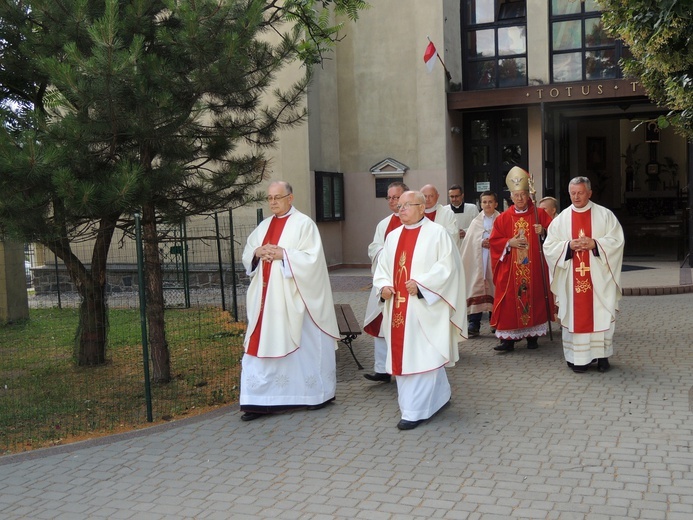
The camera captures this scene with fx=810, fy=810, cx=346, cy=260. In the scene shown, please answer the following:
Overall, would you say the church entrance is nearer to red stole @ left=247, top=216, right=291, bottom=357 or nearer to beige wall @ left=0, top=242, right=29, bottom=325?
beige wall @ left=0, top=242, right=29, bottom=325

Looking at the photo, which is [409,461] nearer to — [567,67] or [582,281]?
[582,281]

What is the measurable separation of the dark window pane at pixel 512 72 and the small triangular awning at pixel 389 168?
3.08m

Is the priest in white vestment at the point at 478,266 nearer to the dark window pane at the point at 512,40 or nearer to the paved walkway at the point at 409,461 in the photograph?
the paved walkway at the point at 409,461

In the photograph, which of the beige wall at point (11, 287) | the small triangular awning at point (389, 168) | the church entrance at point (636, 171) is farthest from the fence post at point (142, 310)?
the church entrance at point (636, 171)

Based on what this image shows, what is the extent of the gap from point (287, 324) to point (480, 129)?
45.0ft

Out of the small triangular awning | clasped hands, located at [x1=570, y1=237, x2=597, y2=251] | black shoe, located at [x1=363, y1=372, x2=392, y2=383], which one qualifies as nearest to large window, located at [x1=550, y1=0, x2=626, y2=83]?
the small triangular awning

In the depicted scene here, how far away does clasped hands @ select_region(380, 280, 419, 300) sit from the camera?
668 cm

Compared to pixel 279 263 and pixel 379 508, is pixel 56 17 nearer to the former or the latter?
pixel 279 263

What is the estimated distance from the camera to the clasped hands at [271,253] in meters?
7.18

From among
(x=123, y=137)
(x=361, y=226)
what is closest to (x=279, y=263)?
(x=123, y=137)

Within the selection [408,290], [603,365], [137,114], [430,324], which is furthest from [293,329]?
[603,365]

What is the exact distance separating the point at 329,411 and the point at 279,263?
139 centimetres

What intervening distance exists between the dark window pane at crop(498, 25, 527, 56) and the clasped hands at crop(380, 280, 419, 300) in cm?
1360

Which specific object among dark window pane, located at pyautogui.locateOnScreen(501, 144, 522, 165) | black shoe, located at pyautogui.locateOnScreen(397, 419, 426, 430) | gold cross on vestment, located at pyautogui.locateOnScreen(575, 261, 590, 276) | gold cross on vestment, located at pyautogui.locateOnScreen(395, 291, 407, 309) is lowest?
black shoe, located at pyautogui.locateOnScreen(397, 419, 426, 430)
